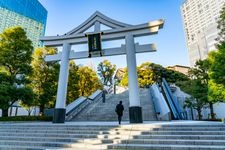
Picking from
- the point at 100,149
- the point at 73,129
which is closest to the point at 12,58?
the point at 73,129

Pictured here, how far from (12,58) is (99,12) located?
7.38 meters

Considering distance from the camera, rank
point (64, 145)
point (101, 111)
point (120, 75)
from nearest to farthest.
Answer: point (64, 145)
point (101, 111)
point (120, 75)

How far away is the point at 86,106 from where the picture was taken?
19391mm

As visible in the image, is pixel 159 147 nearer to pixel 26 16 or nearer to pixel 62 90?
pixel 62 90

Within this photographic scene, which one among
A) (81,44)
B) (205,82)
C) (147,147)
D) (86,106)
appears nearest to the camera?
(147,147)

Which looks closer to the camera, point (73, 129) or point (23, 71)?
point (73, 129)

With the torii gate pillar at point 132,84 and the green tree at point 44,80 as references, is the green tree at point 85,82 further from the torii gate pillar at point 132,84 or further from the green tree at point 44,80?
the torii gate pillar at point 132,84

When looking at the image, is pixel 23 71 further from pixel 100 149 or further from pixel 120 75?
pixel 120 75

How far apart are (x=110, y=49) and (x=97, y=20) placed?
235 cm

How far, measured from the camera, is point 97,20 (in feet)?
47.6

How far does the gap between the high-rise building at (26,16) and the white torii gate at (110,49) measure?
39.5 meters

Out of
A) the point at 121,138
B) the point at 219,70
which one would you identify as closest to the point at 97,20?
the point at 121,138

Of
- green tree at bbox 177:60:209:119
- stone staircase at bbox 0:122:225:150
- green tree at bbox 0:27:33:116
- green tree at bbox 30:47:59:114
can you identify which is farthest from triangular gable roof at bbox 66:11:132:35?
green tree at bbox 177:60:209:119

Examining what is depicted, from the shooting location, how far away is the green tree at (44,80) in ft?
58.9
